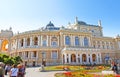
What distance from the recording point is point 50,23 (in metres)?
77.8

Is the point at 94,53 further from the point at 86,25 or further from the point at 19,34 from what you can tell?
the point at 19,34

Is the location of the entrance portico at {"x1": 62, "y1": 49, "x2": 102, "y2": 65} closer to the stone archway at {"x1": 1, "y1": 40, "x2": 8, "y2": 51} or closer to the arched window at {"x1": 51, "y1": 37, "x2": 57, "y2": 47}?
the arched window at {"x1": 51, "y1": 37, "x2": 57, "y2": 47}

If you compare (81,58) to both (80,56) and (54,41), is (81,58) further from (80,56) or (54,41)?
(54,41)

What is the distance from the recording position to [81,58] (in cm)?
5503

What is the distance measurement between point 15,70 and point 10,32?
65146 millimetres

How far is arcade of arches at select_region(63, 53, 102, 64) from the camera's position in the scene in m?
54.1

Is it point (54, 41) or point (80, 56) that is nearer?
point (80, 56)

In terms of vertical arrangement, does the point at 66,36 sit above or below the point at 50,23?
below

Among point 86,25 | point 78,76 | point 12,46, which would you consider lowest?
point 78,76

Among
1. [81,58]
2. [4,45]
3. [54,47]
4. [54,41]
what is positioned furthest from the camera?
[4,45]

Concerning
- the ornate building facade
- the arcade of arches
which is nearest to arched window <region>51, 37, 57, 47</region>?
the ornate building facade

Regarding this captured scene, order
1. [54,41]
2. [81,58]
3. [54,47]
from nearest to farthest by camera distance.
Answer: [81,58] < [54,47] < [54,41]

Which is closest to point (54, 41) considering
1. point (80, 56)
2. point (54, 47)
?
point (54, 47)

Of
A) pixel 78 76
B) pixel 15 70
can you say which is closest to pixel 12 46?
pixel 78 76
